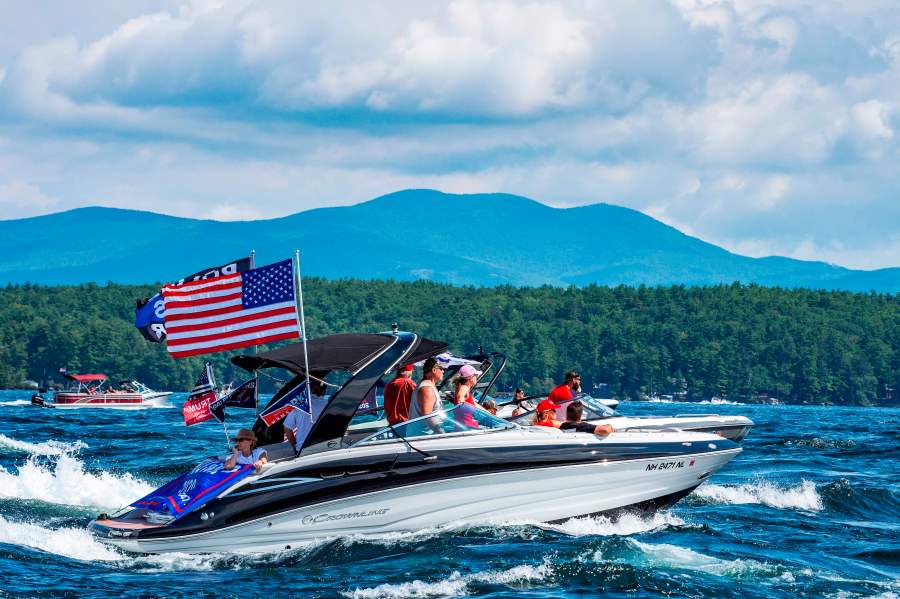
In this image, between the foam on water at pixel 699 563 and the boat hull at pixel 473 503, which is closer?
the foam on water at pixel 699 563

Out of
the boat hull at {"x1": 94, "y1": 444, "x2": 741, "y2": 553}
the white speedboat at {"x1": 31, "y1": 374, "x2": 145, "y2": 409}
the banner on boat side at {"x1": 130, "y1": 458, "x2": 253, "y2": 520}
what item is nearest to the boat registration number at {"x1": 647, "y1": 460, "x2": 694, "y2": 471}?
the boat hull at {"x1": 94, "y1": 444, "x2": 741, "y2": 553}

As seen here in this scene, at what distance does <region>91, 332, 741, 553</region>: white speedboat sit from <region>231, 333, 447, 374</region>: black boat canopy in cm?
2

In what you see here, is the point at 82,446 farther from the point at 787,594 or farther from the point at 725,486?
the point at 787,594

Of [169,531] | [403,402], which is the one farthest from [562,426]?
[169,531]

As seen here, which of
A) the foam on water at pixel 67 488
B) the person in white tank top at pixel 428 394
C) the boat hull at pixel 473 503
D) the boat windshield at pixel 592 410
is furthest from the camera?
the boat windshield at pixel 592 410

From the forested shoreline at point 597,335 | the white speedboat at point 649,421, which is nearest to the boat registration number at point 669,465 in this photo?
the white speedboat at point 649,421

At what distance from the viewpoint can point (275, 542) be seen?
15055mm

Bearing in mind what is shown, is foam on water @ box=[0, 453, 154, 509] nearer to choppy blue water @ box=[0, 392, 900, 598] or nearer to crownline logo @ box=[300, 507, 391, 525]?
choppy blue water @ box=[0, 392, 900, 598]

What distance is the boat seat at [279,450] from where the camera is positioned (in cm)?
1603

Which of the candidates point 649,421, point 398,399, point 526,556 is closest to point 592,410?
point 649,421

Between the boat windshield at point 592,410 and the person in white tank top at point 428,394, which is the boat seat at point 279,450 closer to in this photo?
the person in white tank top at point 428,394

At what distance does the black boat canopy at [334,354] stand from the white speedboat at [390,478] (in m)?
0.02

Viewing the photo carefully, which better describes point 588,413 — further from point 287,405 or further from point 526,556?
point 526,556

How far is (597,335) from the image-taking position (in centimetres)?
15912
